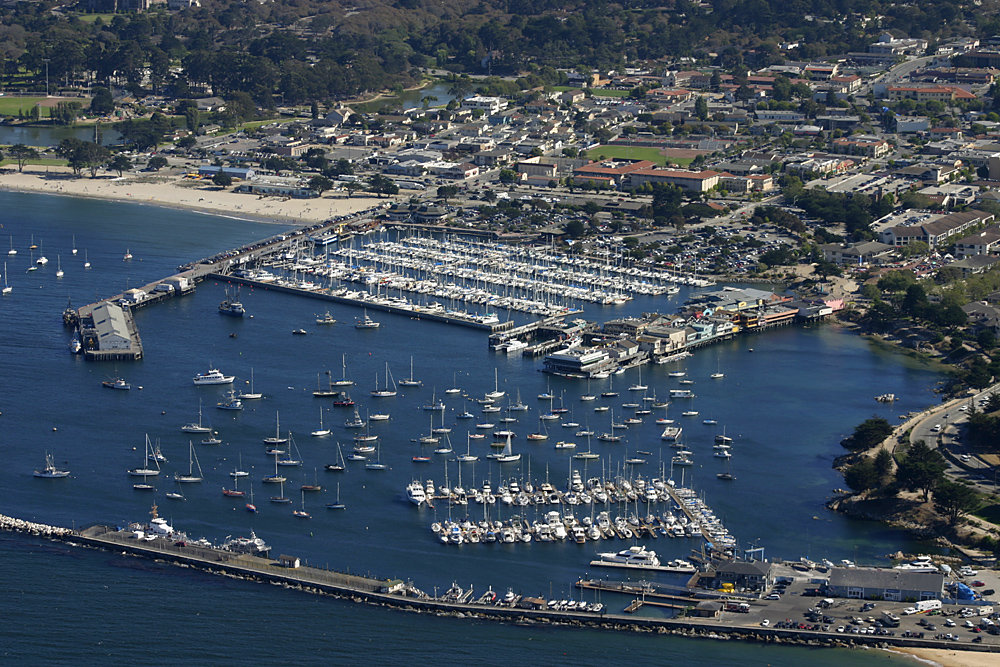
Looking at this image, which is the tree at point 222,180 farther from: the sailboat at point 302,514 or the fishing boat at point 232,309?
the sailboat at point 302,514

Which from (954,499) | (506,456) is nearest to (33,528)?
(506,456)

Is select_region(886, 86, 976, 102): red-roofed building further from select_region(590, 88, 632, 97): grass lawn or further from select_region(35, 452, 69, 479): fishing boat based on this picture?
select_region(35, 452, 69, 479): fishing boat

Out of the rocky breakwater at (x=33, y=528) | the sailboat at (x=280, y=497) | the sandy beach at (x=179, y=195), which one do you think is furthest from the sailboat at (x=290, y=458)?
the sandy beach at (x=179, y=195)

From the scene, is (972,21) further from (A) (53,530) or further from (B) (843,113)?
(A) (53,530)

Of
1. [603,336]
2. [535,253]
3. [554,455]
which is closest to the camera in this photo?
[554,455]

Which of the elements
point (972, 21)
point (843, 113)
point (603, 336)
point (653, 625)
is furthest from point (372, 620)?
point (972, 21)
